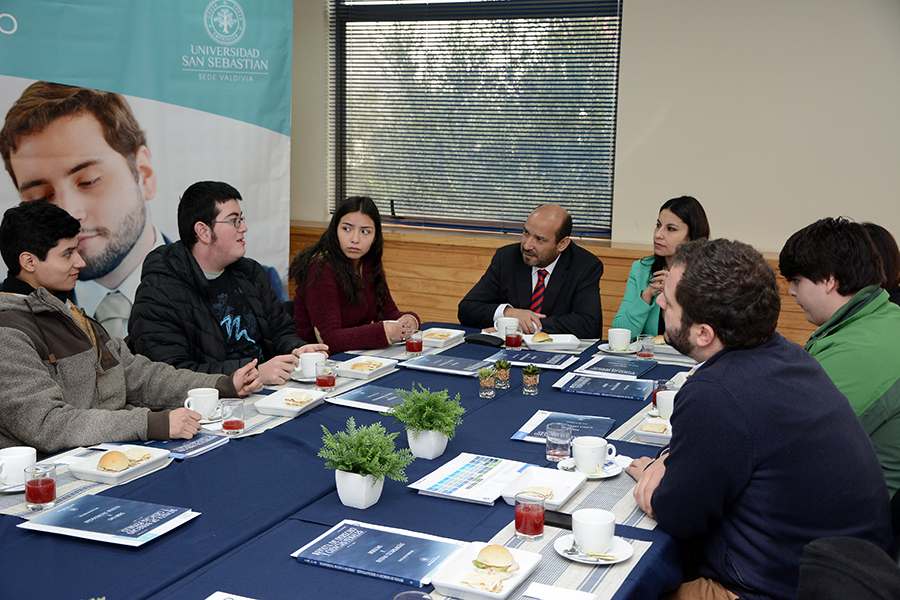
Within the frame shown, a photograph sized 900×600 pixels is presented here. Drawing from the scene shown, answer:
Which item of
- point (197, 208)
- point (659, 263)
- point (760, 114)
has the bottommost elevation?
point (659, 263)

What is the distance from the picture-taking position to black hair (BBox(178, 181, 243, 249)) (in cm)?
297

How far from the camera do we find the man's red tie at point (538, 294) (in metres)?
3.99

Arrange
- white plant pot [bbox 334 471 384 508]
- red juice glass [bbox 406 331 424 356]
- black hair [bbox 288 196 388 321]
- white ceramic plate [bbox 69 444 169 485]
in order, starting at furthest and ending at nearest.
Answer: black hair [bbox 288 196 388 321] → red juice glass [bbox 406 331 424 356] → white ceramic plate [bbox 69 444 169 485] → white plant pot [bbox 334 471 384 508]

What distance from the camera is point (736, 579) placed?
5.35 feet

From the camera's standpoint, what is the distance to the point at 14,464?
174 cm

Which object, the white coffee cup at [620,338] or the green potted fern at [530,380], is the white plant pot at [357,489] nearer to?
the green potted fern at [530,380]

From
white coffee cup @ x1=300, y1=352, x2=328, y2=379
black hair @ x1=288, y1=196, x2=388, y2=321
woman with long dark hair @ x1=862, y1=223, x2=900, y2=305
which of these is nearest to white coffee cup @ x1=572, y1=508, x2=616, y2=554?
white coffee cup @ x1=300, y1=352, x2=328, y2=379

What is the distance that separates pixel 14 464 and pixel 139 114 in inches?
114

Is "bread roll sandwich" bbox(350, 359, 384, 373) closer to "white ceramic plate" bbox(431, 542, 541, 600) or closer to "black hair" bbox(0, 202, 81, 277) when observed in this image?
"black hair" bbox(0, 202, 81, 277)

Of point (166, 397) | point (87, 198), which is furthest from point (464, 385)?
point (87, 198)

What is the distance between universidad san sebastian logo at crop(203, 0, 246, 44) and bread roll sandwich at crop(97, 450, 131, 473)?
3307mm

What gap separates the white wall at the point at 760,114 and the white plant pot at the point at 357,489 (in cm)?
378

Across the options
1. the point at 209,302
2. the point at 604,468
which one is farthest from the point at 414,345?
the point at 604,468

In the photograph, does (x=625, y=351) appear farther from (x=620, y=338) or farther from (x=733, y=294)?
(x=733, y=294)
